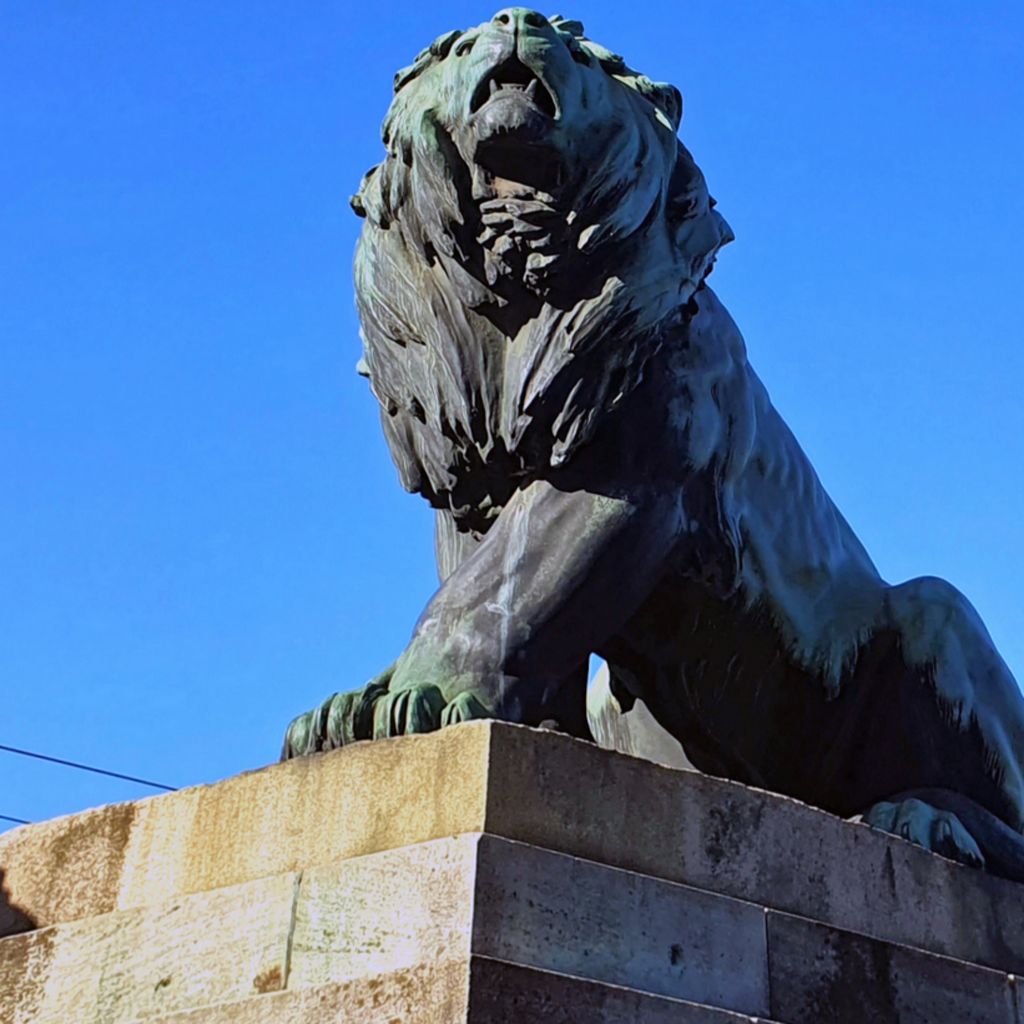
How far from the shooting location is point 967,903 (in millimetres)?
4711

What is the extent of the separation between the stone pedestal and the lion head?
1070mm

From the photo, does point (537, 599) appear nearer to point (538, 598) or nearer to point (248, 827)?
point (538, 598)

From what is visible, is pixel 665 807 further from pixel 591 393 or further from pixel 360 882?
pixel 591 393

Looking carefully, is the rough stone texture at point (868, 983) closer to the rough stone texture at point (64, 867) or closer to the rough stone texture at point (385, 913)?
the rough stone texture at point (385, 913)

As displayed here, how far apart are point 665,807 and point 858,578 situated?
178cm

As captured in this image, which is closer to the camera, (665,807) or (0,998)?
(665,807)

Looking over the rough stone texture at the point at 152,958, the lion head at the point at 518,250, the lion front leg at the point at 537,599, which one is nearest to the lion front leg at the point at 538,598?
the lion front leg at the point at 537,599

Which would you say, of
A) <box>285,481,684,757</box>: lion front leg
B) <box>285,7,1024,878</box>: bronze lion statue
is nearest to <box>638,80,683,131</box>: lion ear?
<box>285,7,1024,878</box>: bronze lion statue

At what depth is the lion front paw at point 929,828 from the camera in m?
4.84

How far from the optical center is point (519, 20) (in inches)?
186

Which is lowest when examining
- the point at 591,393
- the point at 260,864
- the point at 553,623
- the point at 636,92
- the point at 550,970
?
the point at 550,970

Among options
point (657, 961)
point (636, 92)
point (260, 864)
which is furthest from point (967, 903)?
point (636, 92)

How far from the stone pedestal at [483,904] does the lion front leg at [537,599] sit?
22.0 inches

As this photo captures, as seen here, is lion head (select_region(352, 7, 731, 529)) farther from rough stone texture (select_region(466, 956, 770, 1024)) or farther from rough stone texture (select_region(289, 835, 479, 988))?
rough stone texture (select_region(466, 956, 770, 1024))
